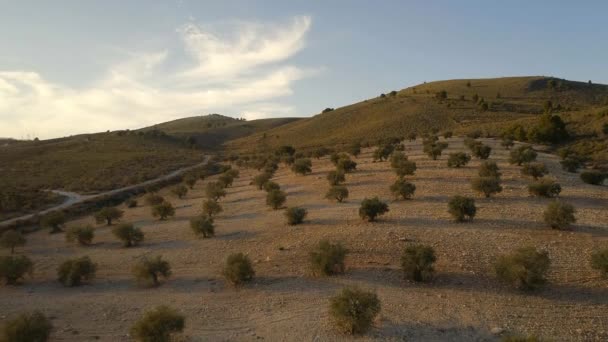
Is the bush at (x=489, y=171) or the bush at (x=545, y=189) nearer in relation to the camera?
the bush at (x=545, y=189)

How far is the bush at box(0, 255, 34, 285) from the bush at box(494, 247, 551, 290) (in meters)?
17.9

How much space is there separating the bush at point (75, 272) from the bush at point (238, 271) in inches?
227

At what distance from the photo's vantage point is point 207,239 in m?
21.8

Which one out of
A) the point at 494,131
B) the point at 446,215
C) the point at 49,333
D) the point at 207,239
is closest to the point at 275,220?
the point at 207,239

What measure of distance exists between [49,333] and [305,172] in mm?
29739

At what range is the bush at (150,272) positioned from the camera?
16094mm

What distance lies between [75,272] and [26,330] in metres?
5.68

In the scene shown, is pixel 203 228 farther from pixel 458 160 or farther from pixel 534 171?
pixel 534 171

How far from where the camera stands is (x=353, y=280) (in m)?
14.7

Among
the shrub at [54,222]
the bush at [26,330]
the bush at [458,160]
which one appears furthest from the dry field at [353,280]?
the bush at [458,160]

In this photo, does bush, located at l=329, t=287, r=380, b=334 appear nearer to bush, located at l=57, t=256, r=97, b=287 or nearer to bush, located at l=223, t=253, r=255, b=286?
bush, located at l=223, t=253, r=255, b=286

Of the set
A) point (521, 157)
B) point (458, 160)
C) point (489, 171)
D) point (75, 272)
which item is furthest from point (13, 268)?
point (521, 157)

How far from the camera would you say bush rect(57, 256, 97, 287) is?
16688 mm

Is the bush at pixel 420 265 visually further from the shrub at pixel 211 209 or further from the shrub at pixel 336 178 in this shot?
the shrub at pixel 336 178
